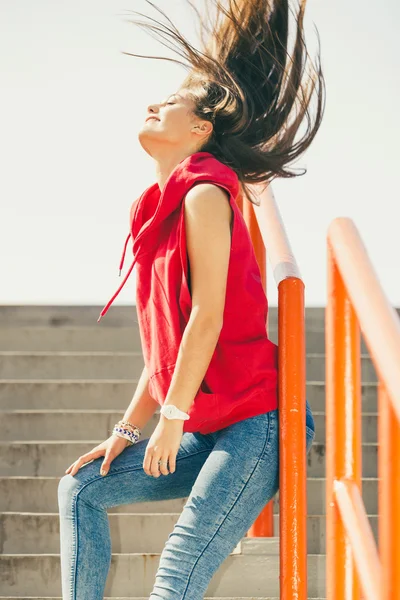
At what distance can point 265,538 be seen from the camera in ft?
10.3

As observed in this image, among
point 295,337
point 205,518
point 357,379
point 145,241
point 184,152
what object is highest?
point 184,152


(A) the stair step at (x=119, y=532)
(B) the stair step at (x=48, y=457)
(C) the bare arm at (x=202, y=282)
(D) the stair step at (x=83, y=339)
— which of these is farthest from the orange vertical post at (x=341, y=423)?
(D) the stair step at (x=83, y=339)

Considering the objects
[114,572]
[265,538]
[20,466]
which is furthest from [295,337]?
[20,466]

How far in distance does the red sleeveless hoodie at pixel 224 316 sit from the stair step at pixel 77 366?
8.94 feet

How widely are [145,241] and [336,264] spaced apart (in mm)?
536

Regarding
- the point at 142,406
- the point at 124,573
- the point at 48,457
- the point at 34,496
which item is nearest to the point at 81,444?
the point at 48,457

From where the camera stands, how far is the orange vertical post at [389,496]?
1161 mm

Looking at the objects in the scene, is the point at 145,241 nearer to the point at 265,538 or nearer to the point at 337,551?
the point at 337,551

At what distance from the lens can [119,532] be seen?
346 cm

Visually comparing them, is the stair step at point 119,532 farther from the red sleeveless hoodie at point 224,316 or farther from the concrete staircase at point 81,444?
the red sleeveless hoodie at point 224,316

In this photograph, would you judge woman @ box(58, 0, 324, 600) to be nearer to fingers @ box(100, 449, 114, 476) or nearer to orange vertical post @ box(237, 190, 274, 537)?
fingers @ box(100, 449, 114, 476)

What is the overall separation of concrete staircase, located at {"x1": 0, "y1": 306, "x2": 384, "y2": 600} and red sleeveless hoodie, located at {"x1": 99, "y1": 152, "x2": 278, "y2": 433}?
1.29 m

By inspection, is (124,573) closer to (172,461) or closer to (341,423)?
(172,461)

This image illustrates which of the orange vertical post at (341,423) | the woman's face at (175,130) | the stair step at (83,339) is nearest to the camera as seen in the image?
the orange vertical post at (341,423)
